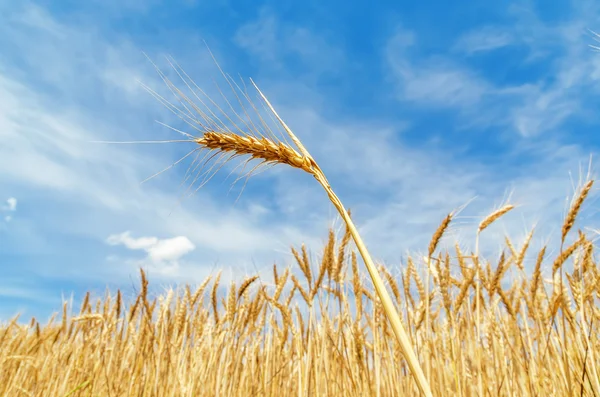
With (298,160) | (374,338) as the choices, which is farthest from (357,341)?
(298,160)

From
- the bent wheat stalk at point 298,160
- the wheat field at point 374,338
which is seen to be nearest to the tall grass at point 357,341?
the wheat field at point 374,338

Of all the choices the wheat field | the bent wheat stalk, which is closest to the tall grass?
the wheat field

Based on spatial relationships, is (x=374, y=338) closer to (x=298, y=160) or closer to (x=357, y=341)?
(x=357, y=341)

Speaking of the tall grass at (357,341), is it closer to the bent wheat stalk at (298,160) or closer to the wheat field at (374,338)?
the wheat field at (374,338)

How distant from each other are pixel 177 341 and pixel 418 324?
219 centimetres

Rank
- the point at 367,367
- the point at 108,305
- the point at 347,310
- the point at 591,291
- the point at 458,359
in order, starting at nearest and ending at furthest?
the point at 458,359 < the point at 591,291 < the point at 367,367 < the point at 347,310 < the point at 108,305

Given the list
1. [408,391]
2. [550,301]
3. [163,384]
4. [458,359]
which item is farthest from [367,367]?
[163,384]

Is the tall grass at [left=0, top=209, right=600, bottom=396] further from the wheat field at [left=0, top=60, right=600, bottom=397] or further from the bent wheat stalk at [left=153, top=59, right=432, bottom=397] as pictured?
the bent wheat stalk at [left=153, top=59, right=432, bottom=397]

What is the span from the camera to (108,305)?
207 inches

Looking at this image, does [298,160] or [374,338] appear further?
[374,338]

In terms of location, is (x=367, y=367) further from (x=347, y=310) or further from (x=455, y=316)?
(x=455, y=316)

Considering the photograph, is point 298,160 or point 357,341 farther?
point 357,341

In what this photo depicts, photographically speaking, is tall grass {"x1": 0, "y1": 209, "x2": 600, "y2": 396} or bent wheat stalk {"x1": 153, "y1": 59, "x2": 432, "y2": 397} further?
tall grass {"x1": 0, "y1": 209, "x2": 600, "y2": 396}

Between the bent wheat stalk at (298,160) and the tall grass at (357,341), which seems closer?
the bent wheat stalk at (298,160)
